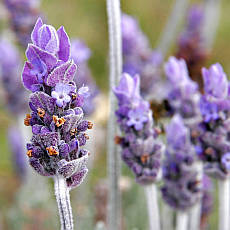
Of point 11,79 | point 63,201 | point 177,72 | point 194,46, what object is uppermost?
point 194,46

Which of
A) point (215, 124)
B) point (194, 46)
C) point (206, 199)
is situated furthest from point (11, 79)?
point (215, 124)

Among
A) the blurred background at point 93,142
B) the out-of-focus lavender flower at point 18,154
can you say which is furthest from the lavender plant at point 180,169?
the out-of-focus lavender flower at point 18,154

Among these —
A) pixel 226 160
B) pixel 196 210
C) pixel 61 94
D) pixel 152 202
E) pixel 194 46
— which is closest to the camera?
pixel 61 94

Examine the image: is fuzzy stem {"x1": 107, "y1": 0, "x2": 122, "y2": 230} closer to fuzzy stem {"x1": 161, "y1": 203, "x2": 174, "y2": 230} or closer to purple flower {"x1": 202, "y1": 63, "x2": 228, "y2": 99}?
purple flower {"x1": 202, "y1": 63, "x2": 228, "y2": 99}

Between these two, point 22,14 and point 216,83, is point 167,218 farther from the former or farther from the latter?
point 22,14

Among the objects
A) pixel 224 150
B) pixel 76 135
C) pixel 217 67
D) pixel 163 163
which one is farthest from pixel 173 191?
pixel 76 135

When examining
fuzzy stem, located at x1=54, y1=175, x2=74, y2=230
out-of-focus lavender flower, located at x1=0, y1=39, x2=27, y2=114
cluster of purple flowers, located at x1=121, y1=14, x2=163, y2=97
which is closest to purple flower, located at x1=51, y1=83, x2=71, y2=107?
fuzzy stem, located at x1=54, y1=175, x2=74, y2=230
